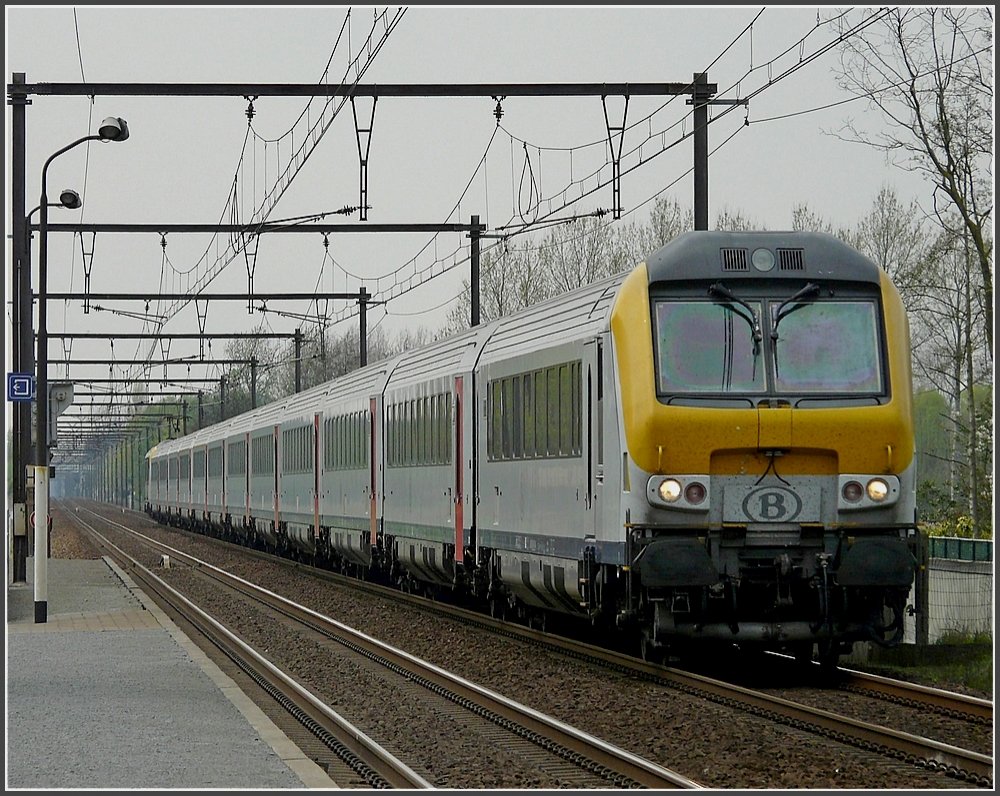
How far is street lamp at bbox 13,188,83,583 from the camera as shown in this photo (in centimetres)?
2388

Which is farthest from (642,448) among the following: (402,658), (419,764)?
(402,658)

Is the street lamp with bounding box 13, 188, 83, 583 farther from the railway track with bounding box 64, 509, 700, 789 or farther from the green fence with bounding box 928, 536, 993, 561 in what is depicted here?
the green fence with bounding box 928, 536, 993, 561

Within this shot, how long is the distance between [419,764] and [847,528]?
450cm

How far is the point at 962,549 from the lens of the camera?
83.3 ft

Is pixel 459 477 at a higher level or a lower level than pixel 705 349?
lower

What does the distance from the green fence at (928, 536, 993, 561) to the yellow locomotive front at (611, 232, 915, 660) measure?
10.8 m

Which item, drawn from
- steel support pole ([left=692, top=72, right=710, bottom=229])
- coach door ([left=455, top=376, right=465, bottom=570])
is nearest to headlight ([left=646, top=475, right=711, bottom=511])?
steel support pole ([left=692, top=72, right=710, bottom=229])

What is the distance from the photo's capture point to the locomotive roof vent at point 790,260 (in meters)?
14.1

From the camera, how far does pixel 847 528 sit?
13.7 meters

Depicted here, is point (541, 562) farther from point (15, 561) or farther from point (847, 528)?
point (15, 561)

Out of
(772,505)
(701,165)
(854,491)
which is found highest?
(701,165)

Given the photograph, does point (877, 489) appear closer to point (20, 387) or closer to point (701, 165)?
point (701, 165)

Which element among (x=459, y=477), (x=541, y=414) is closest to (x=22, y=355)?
(x=459, y=477)

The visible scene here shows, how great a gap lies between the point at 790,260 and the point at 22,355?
1399cm
